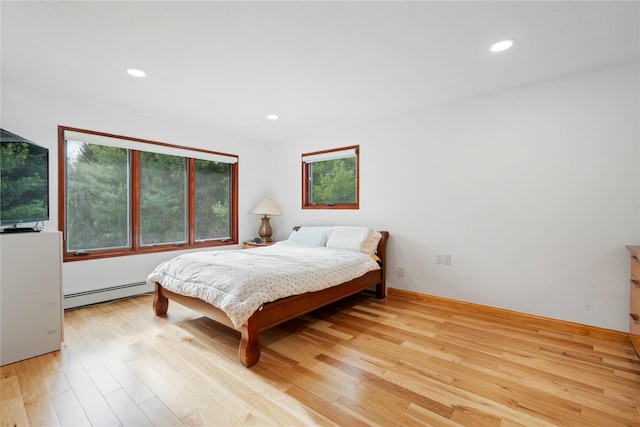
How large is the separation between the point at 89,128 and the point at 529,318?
4.91 m

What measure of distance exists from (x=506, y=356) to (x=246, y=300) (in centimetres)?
193

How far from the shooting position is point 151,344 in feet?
7.54

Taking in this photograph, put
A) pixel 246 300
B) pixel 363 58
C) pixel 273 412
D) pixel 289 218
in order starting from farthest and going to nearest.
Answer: pixel 289 218, pixel 363 58, pixel 246 300, pixel 273 412

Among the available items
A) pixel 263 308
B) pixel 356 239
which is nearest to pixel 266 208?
pixel 356 239

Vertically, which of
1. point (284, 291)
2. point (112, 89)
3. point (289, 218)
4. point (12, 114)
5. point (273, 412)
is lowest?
point (273, 412)

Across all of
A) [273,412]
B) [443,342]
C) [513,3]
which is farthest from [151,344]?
[513,3]

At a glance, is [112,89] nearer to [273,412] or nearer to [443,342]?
[273,412]

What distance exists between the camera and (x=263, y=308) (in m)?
2.14

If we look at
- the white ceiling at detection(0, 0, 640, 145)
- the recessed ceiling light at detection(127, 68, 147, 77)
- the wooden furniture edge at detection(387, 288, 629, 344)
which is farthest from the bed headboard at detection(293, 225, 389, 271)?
the recessed ceiling light at detection(127, 68, 147, 77)

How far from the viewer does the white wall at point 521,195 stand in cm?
241

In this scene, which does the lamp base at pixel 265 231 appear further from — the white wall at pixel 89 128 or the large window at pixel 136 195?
the white wall at pixel 89 128

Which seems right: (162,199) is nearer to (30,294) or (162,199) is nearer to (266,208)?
(266,208)

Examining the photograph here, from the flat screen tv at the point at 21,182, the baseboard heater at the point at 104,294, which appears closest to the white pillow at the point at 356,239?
the baseboard heater at the point at 104,294

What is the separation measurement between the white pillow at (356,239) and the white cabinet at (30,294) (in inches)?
103
